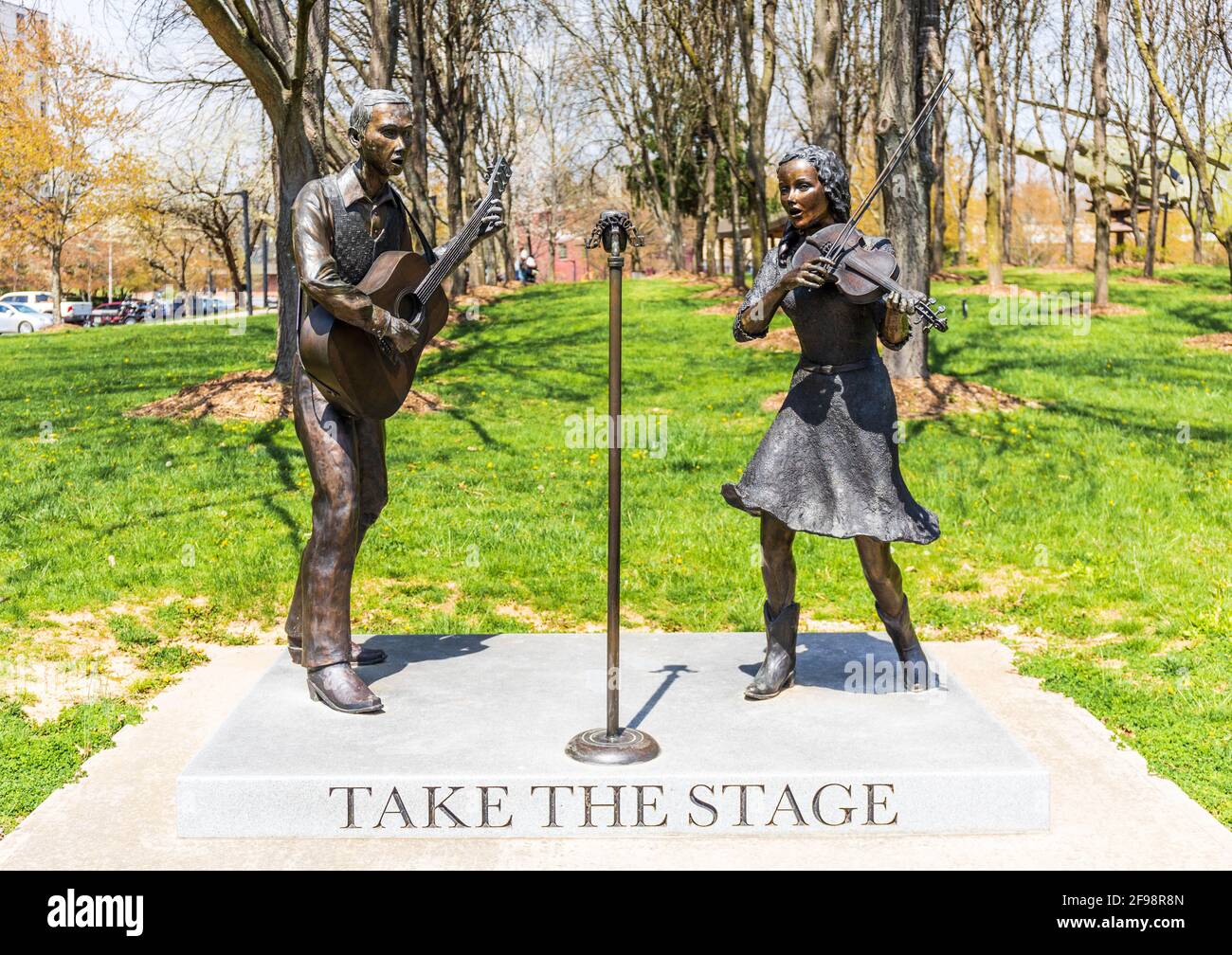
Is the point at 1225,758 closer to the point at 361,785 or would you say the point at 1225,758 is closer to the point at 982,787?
the point at 982,787

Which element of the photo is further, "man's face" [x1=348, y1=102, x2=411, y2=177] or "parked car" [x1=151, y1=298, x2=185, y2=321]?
"parked car" [x1=151, y1=298, x2=185, y2=321]

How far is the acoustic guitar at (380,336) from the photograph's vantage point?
16.3 feet

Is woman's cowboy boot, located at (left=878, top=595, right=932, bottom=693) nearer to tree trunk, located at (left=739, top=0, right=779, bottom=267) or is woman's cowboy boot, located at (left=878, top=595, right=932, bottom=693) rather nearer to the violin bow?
the violin bow

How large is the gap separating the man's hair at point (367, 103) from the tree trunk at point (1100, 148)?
15.7m

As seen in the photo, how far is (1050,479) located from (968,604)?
304cm

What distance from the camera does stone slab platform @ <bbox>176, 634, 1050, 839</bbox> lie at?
4.40 meters

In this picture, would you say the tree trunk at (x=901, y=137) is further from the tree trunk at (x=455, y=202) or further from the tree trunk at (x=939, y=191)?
the tree trunk at (x=939, y=191)

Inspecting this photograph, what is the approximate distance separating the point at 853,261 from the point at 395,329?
5.88ft

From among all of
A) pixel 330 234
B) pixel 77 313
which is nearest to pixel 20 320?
pixel 77 313

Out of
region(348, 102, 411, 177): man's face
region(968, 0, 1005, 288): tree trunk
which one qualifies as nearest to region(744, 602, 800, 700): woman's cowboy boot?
region(348, 102, 411, 177): man's face

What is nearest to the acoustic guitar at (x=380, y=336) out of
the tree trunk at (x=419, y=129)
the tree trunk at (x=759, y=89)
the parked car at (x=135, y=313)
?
the tree trunk at (x=419, y=129)

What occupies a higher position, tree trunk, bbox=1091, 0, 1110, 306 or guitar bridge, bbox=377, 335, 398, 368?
tree trunk, bbox=1091, 0, 1110, 306

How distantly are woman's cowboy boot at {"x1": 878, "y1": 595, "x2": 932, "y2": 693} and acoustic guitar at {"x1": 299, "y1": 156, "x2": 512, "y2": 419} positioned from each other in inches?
92.9

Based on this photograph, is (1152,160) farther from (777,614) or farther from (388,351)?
(388,351)
